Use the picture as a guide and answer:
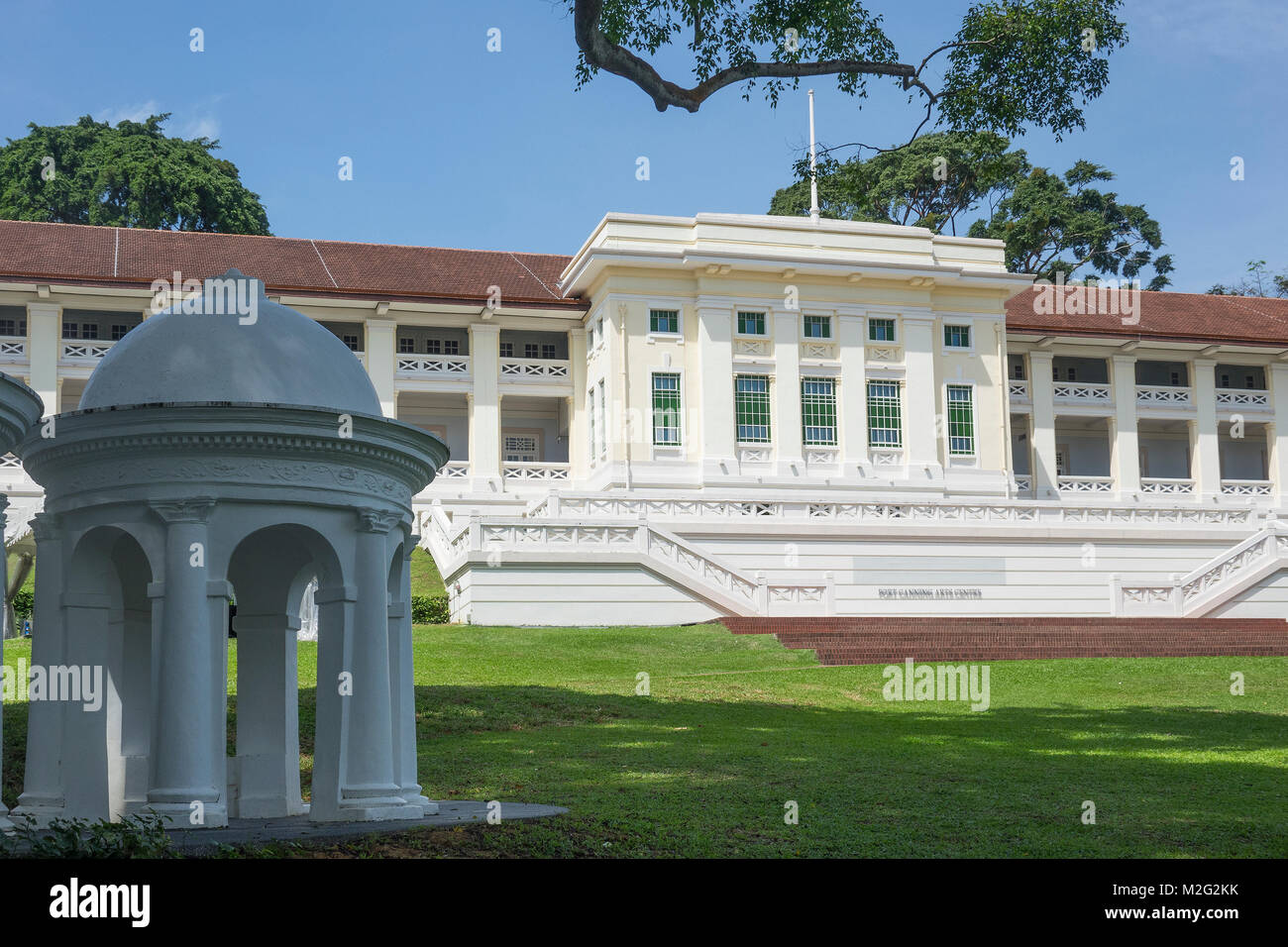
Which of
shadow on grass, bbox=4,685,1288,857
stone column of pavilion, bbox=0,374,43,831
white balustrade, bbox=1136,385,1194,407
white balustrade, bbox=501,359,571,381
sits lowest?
shadow on grass, bbox=4,685,1288,857

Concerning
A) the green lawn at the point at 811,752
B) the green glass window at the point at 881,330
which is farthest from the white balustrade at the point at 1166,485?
the green lawn at the point at 811,752

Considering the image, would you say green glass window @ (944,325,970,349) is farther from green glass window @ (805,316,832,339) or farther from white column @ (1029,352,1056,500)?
white column @ (1029,352,1056,500)

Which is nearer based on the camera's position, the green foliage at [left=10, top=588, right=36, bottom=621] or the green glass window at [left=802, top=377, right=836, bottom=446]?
the green foliage at [left=10, top=588, right=36, bottom=621]

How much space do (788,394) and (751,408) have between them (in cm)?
106

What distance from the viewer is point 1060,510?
1299 inches

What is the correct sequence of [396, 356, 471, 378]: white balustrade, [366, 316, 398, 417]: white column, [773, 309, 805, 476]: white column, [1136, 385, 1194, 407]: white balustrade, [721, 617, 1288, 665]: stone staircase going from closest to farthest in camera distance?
[721, 617, 1288, 665]: stone staircase < [773, 309, 805, 476]: white column < [366, 316, 398, 417]: white column < [396, 356, 471, 378]: white balustrade < [1136, 385, 1194, 407]: white balustrade

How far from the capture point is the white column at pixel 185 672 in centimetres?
1063

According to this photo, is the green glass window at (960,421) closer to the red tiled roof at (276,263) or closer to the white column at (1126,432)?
the white column at (1126,432)

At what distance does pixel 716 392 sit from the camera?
127 feet

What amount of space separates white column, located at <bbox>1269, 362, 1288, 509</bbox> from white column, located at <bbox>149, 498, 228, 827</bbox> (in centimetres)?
4101

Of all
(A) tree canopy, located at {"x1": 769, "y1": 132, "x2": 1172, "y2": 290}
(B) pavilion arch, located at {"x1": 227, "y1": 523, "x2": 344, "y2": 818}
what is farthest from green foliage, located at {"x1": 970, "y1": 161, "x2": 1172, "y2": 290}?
(B) pavilion arch, located at {"x1": 227, "y1": 523, "x2": 344, "y2": 818}

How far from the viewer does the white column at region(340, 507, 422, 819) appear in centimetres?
1138
